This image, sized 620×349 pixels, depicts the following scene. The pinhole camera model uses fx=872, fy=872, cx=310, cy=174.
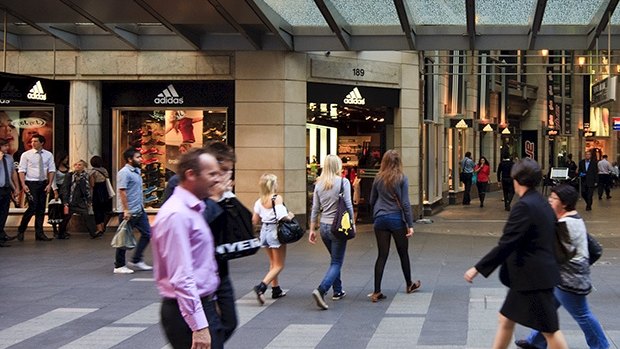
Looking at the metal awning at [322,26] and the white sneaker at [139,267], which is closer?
the white sneaker at [139,267]

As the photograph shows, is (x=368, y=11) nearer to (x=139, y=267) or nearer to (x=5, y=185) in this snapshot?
(x=139, y=267)

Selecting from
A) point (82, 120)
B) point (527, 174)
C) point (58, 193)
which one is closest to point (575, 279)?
point (527, 174)

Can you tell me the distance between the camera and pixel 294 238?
9.84 meters

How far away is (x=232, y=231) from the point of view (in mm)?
5543

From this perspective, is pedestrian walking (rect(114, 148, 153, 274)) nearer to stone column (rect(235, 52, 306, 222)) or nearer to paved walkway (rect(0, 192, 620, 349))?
paved walkway (rect(0, 192, 620, 349))

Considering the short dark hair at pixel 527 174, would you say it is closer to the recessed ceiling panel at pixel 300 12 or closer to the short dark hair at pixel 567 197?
the short dark hair at pixel 567 197

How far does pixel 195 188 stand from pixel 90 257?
10.3 m

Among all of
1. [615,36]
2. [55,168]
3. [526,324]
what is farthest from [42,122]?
[526,324]

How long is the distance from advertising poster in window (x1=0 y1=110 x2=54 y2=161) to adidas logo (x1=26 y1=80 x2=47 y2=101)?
1549 millimetres

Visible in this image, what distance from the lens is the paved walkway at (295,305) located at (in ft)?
26.2

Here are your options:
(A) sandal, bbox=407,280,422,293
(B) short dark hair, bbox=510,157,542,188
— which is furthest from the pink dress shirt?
(A) sandal, bbox=407,280,422,293

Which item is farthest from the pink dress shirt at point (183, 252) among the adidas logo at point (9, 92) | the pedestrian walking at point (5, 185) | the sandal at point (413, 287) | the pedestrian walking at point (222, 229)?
the adidas logo at point (9, 92)

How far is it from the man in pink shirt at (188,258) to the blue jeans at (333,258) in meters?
5.02

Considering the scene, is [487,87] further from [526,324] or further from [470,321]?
[526,324]
